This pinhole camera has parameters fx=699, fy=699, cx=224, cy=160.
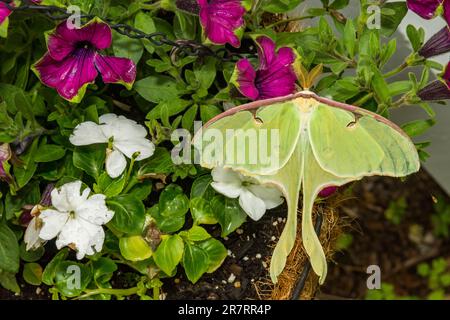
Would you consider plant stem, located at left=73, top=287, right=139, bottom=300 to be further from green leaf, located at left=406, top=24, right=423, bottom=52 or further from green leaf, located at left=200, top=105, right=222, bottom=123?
green leaf, located at left=406, top=24, right=423, bottom=52

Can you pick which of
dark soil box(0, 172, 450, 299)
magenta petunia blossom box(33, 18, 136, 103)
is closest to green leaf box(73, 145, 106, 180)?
magenta petunia blossom box(33, 18, 136, 103)

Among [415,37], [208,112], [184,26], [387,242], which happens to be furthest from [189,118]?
[387,242]

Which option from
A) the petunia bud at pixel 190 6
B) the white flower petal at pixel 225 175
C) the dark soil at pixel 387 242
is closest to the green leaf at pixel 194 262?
the white flower petal at pixel 225 175

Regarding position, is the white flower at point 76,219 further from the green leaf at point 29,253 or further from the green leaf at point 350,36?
Answer: the green leaf at point 350,36

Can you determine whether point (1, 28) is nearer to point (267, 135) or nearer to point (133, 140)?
point (133, 140)

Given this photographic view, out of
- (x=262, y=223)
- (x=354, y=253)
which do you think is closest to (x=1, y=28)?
(x=262, y=223)
